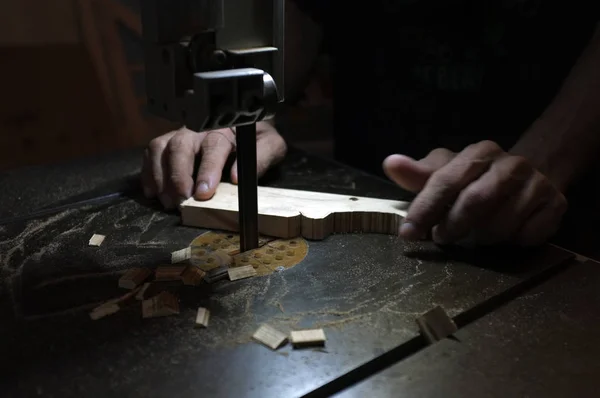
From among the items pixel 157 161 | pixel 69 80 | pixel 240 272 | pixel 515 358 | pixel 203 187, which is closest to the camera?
pixel 515 358

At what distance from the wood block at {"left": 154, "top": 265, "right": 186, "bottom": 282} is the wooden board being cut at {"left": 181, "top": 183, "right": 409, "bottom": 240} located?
0.19 m

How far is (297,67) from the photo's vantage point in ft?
5.94

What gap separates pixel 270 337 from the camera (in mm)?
792

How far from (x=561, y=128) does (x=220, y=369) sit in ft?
2.84

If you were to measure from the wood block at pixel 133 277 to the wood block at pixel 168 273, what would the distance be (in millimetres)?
18

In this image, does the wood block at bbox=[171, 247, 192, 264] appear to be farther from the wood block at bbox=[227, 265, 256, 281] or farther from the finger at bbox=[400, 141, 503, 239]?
the finger at bbox=[400, 141, 503, 239]

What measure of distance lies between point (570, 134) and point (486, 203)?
0.32 m

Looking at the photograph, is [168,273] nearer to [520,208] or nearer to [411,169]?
[411,169]

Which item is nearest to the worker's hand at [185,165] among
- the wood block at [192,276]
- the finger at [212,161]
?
the finger at [212,161]

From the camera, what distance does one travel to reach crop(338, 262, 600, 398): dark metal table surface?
71 cm

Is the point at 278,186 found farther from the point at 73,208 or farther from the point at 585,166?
the point at 585,166

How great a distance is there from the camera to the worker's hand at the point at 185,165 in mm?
1210

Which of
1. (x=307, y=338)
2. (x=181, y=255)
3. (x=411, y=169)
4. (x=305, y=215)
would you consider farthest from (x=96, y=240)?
(x=411, y=169)

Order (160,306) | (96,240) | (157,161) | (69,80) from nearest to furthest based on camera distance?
(160,306) → (96,240) → (157,161) → (69,80)
